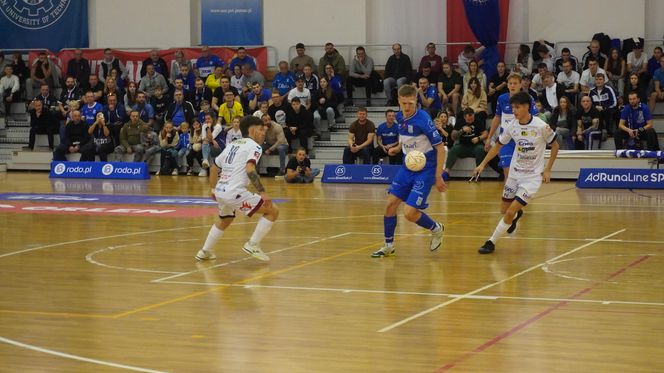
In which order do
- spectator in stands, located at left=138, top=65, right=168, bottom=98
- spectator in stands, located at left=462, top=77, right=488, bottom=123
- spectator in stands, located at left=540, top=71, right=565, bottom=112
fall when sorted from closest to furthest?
1. spectator in stands, located at left=540, top=71, right=565, bottom=112
2. spectator in stands, located at left=462, top=77, right=488, bottom=123
3. spectator in stands, located at left=138, top=65, right=168, bottom=98

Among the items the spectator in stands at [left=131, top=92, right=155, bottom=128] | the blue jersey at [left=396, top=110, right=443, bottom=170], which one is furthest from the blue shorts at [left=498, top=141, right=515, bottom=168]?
the spectator in stands at [left=131, top=92, right=155, bottom=128]

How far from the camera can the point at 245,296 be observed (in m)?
10.3

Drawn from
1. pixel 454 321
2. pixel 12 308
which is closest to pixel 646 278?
pixel 454 321

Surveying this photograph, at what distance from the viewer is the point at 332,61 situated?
3019cm

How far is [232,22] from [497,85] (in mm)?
9502

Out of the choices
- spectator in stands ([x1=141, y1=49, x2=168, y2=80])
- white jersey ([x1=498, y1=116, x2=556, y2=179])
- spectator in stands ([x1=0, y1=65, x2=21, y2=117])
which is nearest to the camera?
white jersey ([x1=498, y1=116, x2=556, y2=179])

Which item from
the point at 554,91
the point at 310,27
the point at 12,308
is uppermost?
the point at 310,27

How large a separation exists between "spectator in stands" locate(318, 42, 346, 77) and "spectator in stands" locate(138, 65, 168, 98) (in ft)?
15.7

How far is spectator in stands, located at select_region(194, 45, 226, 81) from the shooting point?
3155 centimetres

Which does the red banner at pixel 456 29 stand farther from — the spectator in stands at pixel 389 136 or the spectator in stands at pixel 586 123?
the spectator in stands at pixel 586 123

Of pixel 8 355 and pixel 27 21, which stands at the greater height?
pixel 27 21

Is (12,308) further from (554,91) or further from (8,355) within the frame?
(554,91)

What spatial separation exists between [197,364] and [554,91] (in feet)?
67.4

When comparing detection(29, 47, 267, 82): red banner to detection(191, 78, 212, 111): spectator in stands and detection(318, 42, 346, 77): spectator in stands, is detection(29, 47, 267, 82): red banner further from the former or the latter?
detection(318, 42, 346, 77): spectator in stands
